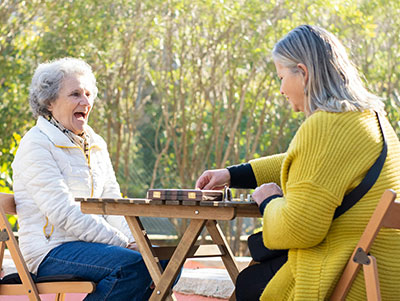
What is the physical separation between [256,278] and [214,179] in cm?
74

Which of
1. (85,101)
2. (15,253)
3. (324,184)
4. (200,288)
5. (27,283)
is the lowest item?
(200,288)

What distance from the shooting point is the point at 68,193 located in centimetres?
368

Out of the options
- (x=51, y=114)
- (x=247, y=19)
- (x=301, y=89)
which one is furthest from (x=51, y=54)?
(x=301, y=89)

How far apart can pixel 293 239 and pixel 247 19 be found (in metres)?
6.53

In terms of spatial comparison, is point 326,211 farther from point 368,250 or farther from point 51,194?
point 51,194

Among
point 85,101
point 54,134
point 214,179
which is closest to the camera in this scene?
point 214,179

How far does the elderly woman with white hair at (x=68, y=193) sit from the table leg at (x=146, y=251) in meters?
0.27

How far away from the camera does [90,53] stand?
30.5 feet

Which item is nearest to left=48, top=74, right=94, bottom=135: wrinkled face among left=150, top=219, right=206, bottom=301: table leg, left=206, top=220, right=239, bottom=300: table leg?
left=206, top=220, right=239, bottom=300: table leg

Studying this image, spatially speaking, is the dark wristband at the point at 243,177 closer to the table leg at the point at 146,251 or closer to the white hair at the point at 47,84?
the table leg at the point at 146,251

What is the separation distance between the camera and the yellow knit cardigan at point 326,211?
2.69m

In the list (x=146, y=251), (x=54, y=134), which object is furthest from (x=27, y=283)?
(x=54, y=134)

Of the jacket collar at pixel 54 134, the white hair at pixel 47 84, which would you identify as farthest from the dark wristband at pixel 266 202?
the white hair at pixel 47 84

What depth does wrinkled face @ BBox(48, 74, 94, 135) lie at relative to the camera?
4.02 m
